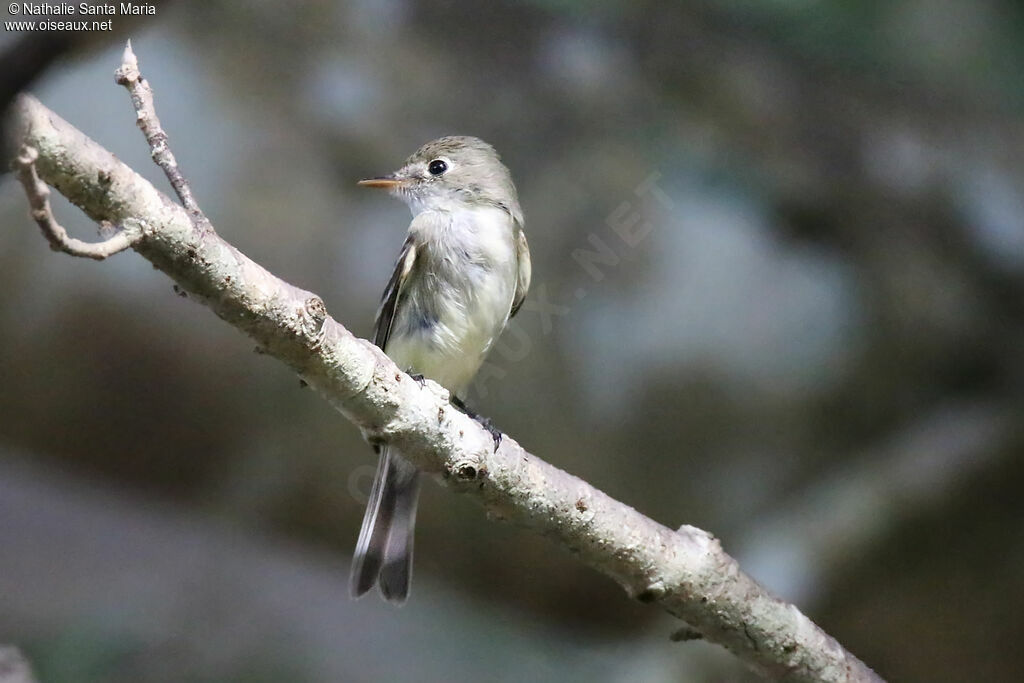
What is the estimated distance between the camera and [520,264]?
1477mm

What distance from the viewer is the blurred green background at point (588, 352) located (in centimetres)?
188

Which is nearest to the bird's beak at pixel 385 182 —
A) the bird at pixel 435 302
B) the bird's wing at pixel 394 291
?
the bird at pixel 435 302

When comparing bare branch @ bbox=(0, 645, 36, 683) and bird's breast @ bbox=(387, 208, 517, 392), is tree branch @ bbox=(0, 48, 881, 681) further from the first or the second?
bare branch @ bbox=(0, 645, 36, 683)

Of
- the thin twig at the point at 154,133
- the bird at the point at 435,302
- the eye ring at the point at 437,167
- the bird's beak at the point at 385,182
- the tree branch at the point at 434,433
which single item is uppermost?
the eye ring at the point at 437,167

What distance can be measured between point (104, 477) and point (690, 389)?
1.30m

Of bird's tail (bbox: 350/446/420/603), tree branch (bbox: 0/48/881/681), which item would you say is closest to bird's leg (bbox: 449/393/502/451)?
tree branch (bbox: 0/48/881/681)

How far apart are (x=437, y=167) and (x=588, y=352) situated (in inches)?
28.0

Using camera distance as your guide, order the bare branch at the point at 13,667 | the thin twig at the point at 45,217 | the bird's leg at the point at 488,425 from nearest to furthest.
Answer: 1. the thin twig at the point at 45,217
2. the bird's leg at the point at 488,425
3. the bare branch at the point at 13,667

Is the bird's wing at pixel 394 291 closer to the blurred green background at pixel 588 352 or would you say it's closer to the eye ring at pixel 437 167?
the eye ring at pixel 437 167

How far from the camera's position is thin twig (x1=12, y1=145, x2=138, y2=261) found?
2.05 ft

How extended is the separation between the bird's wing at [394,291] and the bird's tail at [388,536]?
0.18 meters

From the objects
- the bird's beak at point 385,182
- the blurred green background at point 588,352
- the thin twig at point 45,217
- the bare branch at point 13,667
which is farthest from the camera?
the blurred green background at point 588,352

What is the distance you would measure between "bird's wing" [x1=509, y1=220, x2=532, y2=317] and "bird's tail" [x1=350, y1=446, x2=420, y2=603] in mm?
308

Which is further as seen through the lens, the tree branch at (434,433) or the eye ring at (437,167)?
the eye ring at (437,167)
